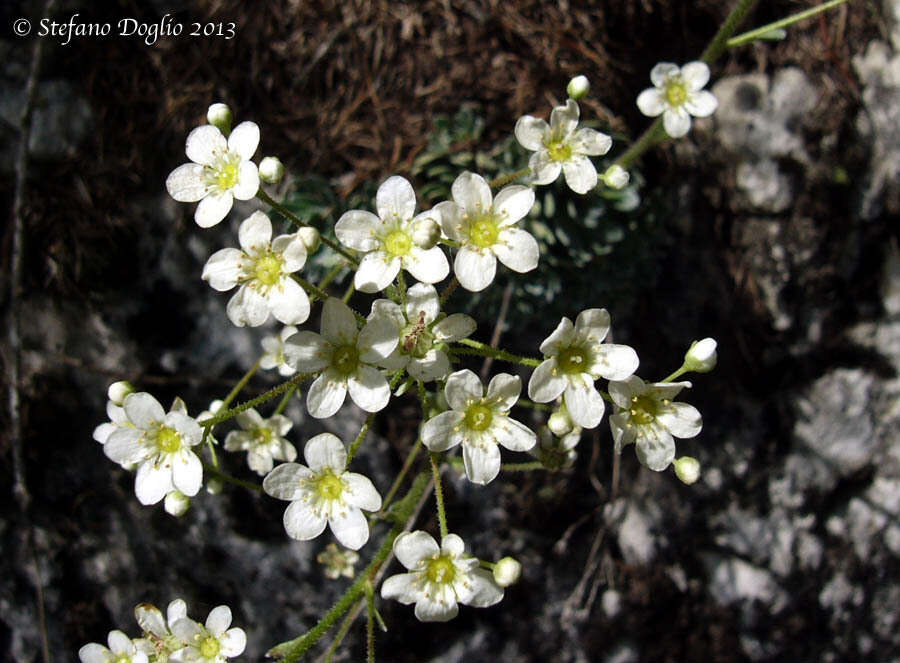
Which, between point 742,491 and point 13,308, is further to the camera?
point 742,491

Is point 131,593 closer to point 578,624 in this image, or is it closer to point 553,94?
point 578,624

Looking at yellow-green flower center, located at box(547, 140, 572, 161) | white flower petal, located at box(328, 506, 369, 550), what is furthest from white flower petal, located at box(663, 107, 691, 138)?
white flower petal, located at box(328, 506, 369, 550)

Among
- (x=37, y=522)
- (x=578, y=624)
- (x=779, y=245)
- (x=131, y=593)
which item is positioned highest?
(x=779, y=245)

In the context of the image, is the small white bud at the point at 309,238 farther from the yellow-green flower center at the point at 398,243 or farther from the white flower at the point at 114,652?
the white flower at the point at 114,652

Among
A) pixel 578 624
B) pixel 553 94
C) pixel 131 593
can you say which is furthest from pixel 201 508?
pixel 553 94

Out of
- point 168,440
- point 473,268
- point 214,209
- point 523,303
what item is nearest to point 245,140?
point 214,209
